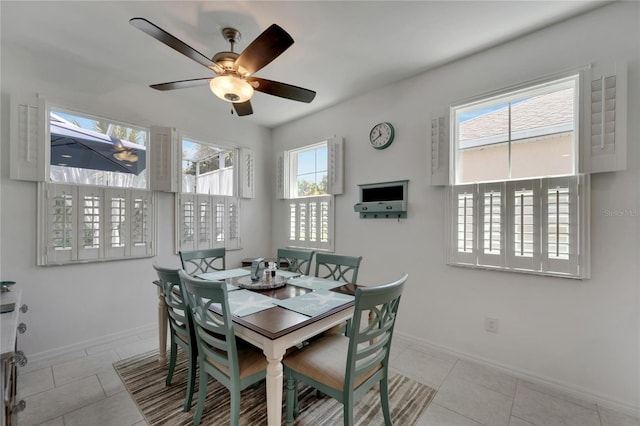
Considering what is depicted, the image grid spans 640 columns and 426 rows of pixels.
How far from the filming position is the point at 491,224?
2.28 m

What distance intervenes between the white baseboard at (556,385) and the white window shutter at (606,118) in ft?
5.15

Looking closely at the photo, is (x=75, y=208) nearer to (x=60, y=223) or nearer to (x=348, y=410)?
(x=60, y=223)

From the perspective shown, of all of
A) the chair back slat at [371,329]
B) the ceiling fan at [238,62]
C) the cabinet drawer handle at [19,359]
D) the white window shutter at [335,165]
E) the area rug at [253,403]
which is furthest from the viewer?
the white window shutter at [335,165]

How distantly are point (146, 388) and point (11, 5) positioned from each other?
292 centimetres

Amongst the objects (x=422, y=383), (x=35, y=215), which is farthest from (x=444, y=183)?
(x=35, y=215)

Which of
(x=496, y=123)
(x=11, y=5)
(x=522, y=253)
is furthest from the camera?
(x=496, y=123)

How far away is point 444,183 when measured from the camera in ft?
8.14

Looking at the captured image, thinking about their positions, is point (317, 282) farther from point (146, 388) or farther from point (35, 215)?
point (35, 215)

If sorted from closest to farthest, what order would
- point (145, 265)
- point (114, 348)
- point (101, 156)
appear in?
point (114, 348) < point (101, 156) < point (145, 265)

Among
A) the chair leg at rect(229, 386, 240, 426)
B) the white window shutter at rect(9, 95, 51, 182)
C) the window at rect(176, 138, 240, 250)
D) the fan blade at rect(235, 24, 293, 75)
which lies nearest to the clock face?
the fan blade at rect(235, 24, 293, 75)

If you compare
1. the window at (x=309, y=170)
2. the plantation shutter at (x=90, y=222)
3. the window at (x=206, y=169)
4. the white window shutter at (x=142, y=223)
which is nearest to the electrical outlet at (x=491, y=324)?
the window at (x=309, y=170)

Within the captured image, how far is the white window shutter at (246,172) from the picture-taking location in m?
3.84

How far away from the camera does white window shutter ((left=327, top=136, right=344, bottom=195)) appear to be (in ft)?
10.9

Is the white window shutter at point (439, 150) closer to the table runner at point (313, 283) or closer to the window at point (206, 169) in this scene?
the table runner at point (313, 283)
